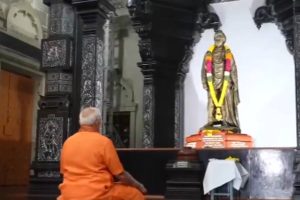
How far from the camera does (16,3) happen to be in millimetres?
10406

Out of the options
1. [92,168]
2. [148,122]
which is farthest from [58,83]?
[92,168]

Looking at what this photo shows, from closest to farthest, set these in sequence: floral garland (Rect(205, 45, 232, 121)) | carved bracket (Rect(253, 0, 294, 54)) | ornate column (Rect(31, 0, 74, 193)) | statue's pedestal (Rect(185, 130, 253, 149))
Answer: ornate column (Rect(31, 0, 74, 193)), statue's pedestal (Rect(185, 130, 253, 149)), carved bracket (Rect(253, 0, 294, 54)), floral garland (Rect(205, 45, 232, 121))

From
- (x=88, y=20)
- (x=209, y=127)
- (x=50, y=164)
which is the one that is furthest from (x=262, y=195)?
(x=88, y=20)

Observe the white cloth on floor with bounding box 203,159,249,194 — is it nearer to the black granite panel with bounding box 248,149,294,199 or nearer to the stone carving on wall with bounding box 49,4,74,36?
the black granite panel with bounding box 248,149,294,199

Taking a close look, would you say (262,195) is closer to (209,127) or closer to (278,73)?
(209,127)

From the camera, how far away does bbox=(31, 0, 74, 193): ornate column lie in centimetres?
611

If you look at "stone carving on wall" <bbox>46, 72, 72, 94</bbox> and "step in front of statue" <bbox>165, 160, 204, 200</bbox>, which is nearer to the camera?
"step in front of statue" <bbox>165, 160, 204, 200</bbox>

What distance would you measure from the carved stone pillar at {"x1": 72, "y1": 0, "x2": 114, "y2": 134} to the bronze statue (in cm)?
266

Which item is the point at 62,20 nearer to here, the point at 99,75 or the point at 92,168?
the point at 99,75

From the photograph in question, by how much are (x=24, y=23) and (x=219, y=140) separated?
5.47 metres

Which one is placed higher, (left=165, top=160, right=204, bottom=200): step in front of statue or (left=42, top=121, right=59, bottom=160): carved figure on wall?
(left=42, top=121, right=59, bottom=160): carved figure on wall

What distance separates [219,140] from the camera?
7723mm

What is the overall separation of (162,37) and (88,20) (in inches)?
110

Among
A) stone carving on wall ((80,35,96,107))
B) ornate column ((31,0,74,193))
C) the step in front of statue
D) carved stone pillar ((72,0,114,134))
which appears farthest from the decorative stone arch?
the step in front of statue
